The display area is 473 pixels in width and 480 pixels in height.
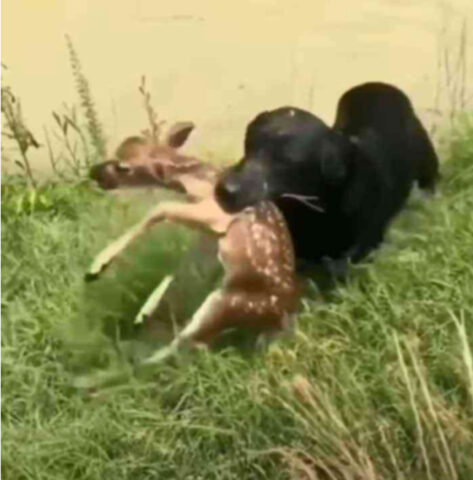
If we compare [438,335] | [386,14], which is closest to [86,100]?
[386,14]

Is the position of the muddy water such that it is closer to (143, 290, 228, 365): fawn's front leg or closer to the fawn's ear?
the fawn's ear

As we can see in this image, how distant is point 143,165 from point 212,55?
0.75 m

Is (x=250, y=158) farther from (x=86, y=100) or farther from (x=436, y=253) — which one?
(x=86, y=100)

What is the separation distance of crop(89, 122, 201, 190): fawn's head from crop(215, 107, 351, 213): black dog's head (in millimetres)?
162

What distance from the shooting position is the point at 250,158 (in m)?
3.22

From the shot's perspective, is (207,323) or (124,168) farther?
(124,168)

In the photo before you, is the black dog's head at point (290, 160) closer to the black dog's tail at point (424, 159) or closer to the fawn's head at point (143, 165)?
the fawn's head at point (143, 165)

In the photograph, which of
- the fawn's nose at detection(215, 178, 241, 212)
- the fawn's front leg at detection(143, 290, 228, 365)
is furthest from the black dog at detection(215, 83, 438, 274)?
the fawn's front leg at detection(143, 290, 228, 365)

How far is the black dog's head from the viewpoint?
3201mm

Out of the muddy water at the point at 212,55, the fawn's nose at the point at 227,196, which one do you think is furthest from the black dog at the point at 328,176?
the muddy water at the point at 212,55

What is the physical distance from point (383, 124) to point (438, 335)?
471 millimetres

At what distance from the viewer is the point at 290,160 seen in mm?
3207

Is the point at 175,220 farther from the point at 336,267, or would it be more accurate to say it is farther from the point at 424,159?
the point at 424,159

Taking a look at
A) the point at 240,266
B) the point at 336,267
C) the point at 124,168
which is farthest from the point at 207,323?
the point at 124,168
